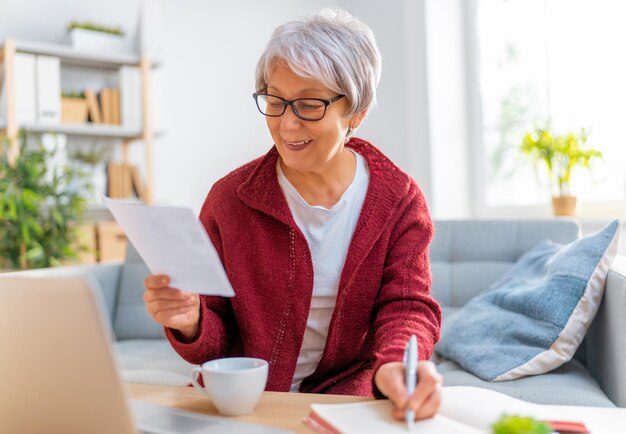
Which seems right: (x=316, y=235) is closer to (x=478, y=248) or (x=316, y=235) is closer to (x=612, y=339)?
(x=612, y=339)

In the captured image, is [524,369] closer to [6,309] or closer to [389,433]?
[389,433]

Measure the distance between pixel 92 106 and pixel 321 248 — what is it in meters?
2.71

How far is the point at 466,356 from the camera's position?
184cm

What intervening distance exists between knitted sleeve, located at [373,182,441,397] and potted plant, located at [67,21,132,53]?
9.19 ft

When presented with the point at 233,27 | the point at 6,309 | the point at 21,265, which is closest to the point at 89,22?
the point at 233,27

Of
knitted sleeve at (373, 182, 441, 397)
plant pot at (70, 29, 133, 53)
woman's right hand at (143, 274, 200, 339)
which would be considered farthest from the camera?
plant pot at (70, 29, 133, 53)

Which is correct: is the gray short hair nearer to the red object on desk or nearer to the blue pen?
the blue pen

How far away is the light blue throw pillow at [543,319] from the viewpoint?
1.70 meters

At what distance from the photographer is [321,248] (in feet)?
4.18

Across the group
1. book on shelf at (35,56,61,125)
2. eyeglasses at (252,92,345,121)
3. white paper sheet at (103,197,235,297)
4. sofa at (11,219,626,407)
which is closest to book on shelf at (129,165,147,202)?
book on shelf at (35,56,61,125)

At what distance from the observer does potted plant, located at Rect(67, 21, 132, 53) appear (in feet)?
11.6

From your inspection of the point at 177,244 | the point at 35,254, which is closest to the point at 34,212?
the point at 35,254

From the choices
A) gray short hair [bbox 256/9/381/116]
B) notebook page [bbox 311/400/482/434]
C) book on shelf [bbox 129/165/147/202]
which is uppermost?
Answer: gray short hair [bbox 256/9/381/116]

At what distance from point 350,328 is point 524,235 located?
3.88ft
